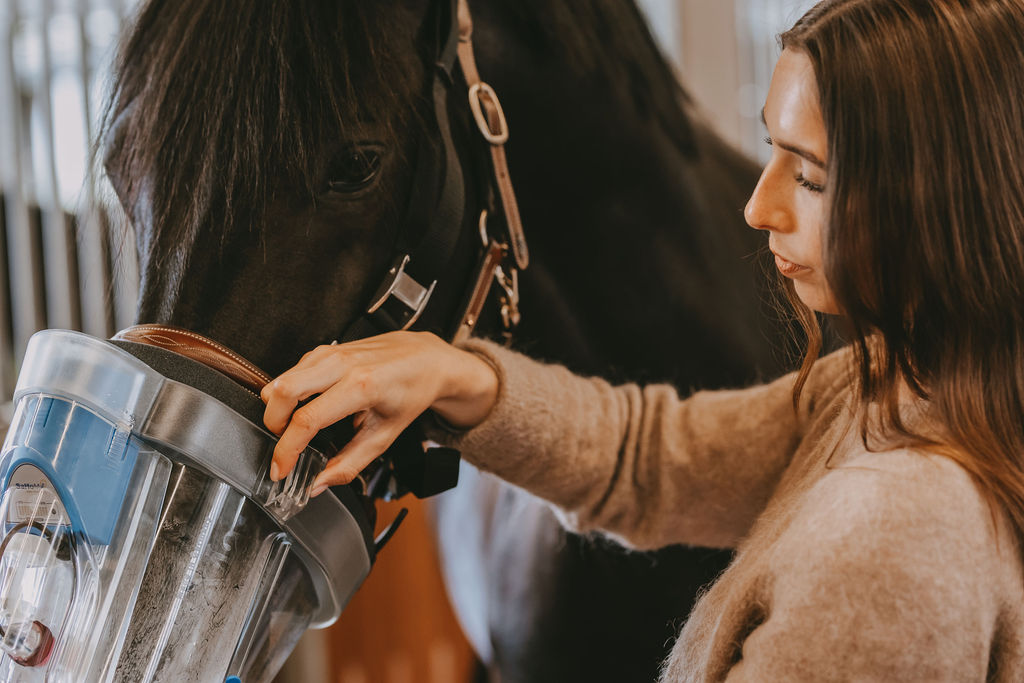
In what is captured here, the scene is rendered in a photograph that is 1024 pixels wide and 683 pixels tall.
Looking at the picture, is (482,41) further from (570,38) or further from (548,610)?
(548,610)

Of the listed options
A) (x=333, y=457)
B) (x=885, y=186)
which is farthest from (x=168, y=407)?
(x=885, y=186)

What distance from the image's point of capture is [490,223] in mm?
712

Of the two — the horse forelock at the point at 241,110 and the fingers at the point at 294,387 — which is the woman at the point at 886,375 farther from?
the horse forelock at the point at 241,110

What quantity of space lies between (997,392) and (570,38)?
0.47 m

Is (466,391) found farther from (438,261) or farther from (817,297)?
(817,297)

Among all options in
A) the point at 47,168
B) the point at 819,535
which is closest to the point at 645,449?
the point at 819,535

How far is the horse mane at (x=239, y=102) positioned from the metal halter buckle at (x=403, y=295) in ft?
0.24

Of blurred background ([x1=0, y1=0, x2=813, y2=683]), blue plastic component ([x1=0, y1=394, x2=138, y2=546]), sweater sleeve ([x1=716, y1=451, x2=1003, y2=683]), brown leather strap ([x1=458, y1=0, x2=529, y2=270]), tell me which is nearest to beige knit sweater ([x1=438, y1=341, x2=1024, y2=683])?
sweater sleeve ([x1=716, y1=451, x2=1003, y2=683])

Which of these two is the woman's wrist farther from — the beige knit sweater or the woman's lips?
the woman's lips

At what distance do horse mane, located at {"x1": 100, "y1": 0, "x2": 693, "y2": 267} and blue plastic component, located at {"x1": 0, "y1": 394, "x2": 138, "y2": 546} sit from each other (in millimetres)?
123

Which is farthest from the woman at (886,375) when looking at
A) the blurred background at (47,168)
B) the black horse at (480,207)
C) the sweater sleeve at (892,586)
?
the blurred background at (47,168)

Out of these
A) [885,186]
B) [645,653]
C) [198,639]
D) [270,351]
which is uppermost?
[885,186]

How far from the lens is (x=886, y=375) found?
491 millimetres

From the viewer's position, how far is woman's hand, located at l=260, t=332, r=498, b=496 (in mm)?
473
